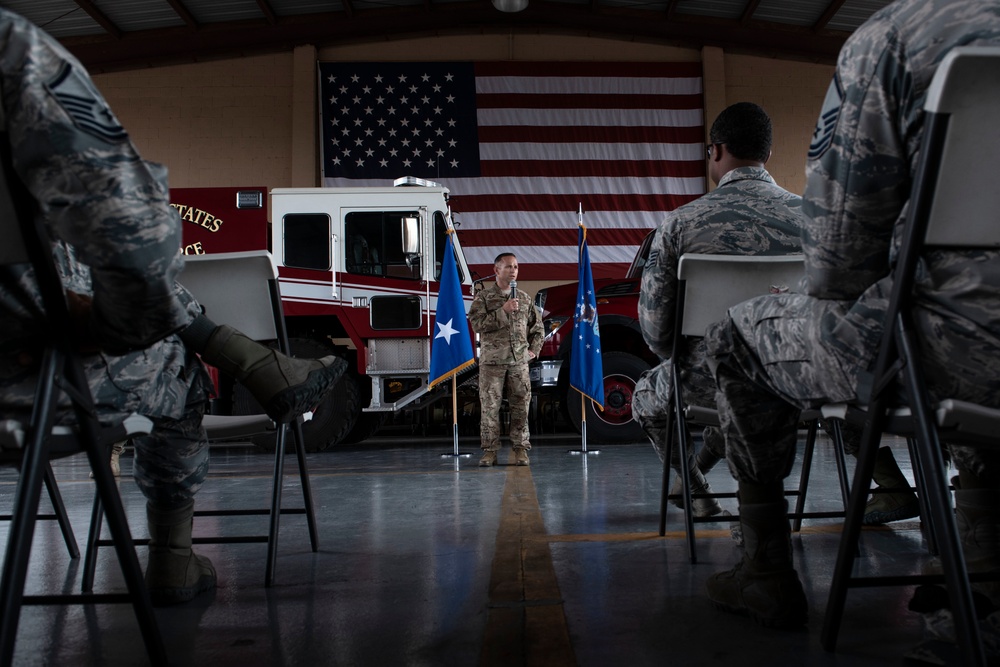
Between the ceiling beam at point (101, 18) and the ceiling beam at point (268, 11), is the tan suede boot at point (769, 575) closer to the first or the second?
the ceiling beam at point (268, 11)

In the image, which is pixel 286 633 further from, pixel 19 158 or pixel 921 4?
pixel 921 4

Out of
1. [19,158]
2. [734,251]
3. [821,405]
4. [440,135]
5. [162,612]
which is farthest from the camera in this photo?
[440,135]

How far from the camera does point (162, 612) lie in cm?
188

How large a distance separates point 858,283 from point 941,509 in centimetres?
38

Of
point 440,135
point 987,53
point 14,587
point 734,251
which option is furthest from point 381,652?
point 440,135

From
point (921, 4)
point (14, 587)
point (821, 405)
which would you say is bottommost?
point (14, 587)

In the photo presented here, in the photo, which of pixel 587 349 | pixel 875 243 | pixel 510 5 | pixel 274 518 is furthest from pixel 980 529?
pixel 510 5

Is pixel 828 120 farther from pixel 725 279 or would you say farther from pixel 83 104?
pixel 83 104

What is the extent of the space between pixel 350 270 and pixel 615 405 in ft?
7.92

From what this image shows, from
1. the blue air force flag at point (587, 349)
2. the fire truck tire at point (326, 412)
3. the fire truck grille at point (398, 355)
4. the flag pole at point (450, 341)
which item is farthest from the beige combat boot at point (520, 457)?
the fire truck tire at point (326, 412)

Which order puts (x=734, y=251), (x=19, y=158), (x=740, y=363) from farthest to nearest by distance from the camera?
(x=734, y=251)
(x=740, y=363)
(x=19, y=158)

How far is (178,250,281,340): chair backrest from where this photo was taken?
88.1 inches

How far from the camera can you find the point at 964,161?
1.17 metres

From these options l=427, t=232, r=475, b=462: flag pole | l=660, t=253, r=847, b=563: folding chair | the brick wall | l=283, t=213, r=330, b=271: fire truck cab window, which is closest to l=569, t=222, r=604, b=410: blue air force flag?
l=427, t=232, r=475, b=462: flag pole
